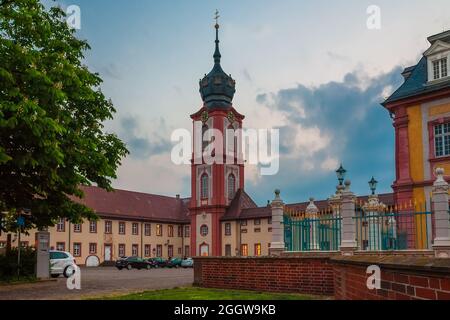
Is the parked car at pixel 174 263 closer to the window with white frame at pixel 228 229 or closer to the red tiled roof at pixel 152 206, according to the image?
the window with white frame at pixel 228 229

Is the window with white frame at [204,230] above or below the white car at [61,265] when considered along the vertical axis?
above

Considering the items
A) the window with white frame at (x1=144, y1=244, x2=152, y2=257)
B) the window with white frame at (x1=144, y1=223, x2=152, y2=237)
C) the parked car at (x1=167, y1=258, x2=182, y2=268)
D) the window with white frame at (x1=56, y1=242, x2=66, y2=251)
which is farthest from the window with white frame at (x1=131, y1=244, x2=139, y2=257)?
the parked car at (x1=167, y1=258, x2=182, y2=268)

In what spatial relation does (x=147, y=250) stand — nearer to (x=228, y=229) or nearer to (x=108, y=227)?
(x=108, y=227)

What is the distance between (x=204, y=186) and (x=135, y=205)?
1033 centimetres

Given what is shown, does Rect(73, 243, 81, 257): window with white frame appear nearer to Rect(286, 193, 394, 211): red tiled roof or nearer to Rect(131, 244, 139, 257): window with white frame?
Rect(131, 244, 139, 257): window with white frame

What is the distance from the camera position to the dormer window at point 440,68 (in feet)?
79.2

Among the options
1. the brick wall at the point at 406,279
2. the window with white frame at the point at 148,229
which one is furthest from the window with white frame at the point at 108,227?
the brick wall at the point at 406,279

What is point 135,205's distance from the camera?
65.6 meters

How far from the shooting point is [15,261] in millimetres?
20391

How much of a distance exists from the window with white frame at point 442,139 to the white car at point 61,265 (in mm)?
18884
